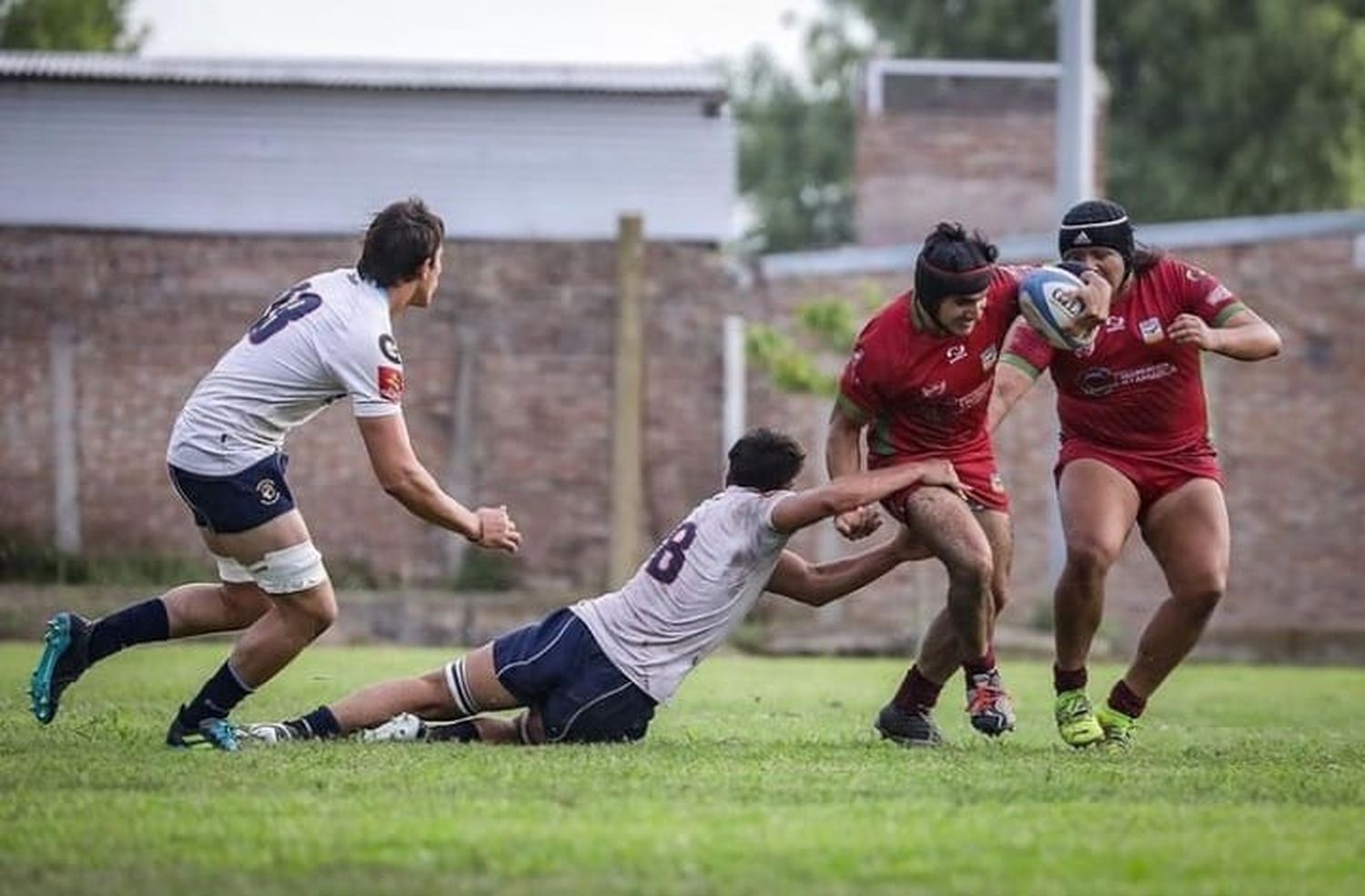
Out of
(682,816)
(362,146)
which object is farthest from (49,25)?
(682,816)

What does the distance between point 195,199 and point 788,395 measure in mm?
6003

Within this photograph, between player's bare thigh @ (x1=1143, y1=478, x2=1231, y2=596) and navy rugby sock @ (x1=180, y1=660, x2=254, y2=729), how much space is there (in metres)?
3.61

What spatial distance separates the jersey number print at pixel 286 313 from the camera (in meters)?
9.19

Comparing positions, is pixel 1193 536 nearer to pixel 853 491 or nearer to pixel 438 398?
pixel 853 491

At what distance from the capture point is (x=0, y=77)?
25.0m

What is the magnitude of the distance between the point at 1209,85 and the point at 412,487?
39.9m

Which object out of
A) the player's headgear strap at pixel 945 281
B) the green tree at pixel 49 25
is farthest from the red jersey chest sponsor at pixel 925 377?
the green tree at pixel 49 25

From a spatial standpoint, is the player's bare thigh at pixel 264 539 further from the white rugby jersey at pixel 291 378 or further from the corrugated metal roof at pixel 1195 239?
the corrugated metal roof at pixel 1195 239

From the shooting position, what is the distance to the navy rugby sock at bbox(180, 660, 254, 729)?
9.30 m

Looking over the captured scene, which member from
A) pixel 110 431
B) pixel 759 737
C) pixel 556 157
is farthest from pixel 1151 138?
pixel 759 737

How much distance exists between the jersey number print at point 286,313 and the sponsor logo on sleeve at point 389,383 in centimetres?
36

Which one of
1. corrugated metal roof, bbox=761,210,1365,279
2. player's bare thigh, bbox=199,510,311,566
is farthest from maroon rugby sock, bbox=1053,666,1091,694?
corrugated metal roof, bbox=761,210,1365,279

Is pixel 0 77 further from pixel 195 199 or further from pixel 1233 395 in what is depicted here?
pixel 1233 395

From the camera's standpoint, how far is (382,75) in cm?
2548
